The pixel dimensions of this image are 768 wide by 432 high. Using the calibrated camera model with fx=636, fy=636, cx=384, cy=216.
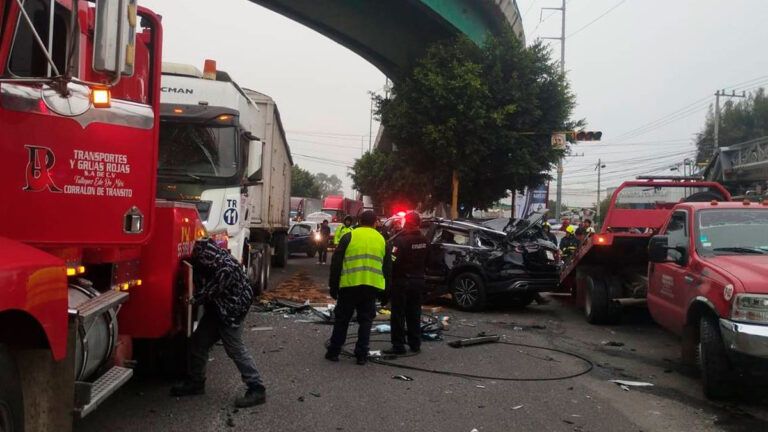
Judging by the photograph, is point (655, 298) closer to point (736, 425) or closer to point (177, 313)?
point (736, 425)

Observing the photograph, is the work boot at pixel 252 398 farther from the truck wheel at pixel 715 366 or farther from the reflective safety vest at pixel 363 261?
the truck wheel at pixel 715 366

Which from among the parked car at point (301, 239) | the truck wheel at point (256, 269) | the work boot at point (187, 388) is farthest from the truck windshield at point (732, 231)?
the parked car at point (301, 239)

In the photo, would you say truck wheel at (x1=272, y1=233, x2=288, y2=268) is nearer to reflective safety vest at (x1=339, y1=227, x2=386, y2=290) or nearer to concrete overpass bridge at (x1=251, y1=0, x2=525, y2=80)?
concrete overpass bridge at (x1=251, y1=0, x2=525, y2=80)

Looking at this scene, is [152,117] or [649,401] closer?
[152,117]

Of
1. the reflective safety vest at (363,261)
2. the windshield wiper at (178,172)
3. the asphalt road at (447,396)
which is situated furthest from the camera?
the windshield wiper at (178,172)

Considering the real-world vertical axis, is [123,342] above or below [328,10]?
below

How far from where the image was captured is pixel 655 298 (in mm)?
8125

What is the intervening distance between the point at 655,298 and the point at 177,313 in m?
5.97

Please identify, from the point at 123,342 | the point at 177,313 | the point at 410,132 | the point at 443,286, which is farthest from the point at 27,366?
the point at 410,132

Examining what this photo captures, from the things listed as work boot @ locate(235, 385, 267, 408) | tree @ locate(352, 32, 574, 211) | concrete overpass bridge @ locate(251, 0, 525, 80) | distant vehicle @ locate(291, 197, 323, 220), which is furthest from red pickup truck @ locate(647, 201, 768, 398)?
distant vehicle @ locate(291, 197, 323, 220)

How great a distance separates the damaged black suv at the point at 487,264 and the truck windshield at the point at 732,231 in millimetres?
4282

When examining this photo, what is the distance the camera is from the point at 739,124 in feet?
174

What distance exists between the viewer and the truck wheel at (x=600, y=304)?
34.6 feet

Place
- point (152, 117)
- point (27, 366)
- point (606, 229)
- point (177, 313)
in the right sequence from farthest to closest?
1. point (606, 229)
2. point (177, 313)
3. point (152, 117)
4. point (27, 366)
